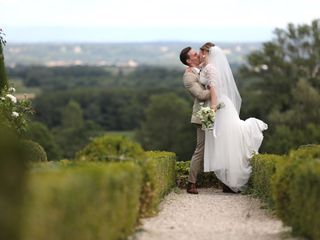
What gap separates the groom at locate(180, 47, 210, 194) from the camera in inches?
559

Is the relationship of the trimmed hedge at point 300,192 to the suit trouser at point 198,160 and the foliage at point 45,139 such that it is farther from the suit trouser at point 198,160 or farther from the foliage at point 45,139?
the foliage at point 45,139

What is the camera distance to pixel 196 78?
14.3 m

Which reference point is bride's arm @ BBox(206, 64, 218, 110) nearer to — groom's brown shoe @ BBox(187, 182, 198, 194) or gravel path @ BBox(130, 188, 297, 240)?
groom's brown shoe @ BBox(187, 182, 198, 194)

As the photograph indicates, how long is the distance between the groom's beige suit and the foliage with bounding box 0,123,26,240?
953cm

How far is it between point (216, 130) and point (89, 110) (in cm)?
9497

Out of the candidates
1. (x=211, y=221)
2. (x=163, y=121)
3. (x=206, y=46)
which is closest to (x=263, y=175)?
(x=211, y=221)

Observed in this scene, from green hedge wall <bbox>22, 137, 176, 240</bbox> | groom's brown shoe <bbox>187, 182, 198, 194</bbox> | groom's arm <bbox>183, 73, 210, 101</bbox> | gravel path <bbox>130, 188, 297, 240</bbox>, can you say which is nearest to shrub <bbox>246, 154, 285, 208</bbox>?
gravel path <bbox>130, 188, 297, 240</bbox>

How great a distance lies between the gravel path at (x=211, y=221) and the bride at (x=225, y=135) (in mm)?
620

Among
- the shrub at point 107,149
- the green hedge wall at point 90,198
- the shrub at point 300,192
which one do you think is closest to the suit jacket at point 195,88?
the green hedge wall at point 90,198

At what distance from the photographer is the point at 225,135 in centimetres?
1438

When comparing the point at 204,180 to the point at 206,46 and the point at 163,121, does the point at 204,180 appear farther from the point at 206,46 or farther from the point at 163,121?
the point at 163,121

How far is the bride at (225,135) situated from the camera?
1429 cm

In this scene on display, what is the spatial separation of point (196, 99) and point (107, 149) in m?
5.52

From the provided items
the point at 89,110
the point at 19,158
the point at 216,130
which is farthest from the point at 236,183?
the point at 89,110
